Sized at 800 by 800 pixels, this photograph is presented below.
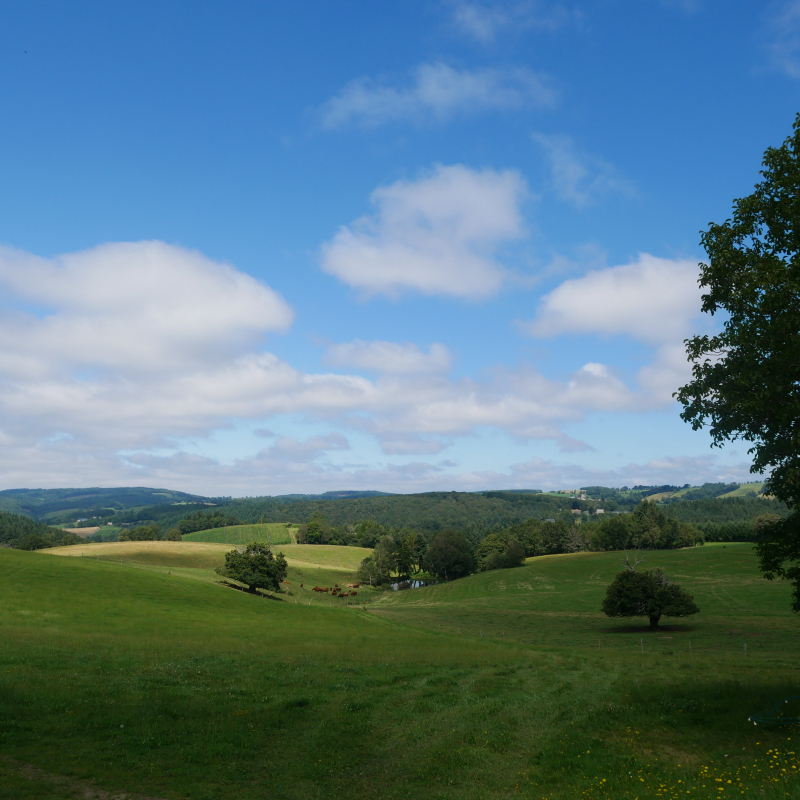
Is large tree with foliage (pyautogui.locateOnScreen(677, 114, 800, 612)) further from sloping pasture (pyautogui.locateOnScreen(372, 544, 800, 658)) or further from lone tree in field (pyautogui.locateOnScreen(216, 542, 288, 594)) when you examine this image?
lone tree in field (pyautogui.locateOnScreen(216, 542, 288, 594))

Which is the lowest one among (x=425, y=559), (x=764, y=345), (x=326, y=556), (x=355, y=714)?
(x=326, y=556)

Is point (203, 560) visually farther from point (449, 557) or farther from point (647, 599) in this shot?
point (647, 599)

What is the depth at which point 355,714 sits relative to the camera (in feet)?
64.3

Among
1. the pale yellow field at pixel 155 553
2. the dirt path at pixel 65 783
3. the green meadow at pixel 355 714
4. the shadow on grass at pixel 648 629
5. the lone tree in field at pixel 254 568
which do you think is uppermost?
the dirt path at pixel 65 783

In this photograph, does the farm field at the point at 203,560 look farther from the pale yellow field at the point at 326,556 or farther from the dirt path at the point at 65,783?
the dirt path at the point at 65,783

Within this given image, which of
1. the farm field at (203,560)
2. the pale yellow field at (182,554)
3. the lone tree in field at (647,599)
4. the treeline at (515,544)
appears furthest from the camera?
the treeline at (515,544)

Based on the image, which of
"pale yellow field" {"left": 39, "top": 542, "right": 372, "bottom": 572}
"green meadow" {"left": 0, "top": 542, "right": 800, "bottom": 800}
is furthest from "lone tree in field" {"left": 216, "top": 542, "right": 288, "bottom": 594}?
"green meadow" {"left": 0, "top": 542, "right": 800, "bottom": 800}

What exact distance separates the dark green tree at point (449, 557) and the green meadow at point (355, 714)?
10182cm

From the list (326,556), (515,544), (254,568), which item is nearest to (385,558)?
(326,556)

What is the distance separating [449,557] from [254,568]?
74.1 meters

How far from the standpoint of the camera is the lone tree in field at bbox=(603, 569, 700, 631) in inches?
2502

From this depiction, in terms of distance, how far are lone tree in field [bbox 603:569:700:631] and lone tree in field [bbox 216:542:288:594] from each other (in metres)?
52.9

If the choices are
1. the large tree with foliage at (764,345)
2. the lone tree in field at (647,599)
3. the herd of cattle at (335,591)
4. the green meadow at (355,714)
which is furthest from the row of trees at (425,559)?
the large tree with foliage at (764,345)

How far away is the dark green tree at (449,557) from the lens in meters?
146
